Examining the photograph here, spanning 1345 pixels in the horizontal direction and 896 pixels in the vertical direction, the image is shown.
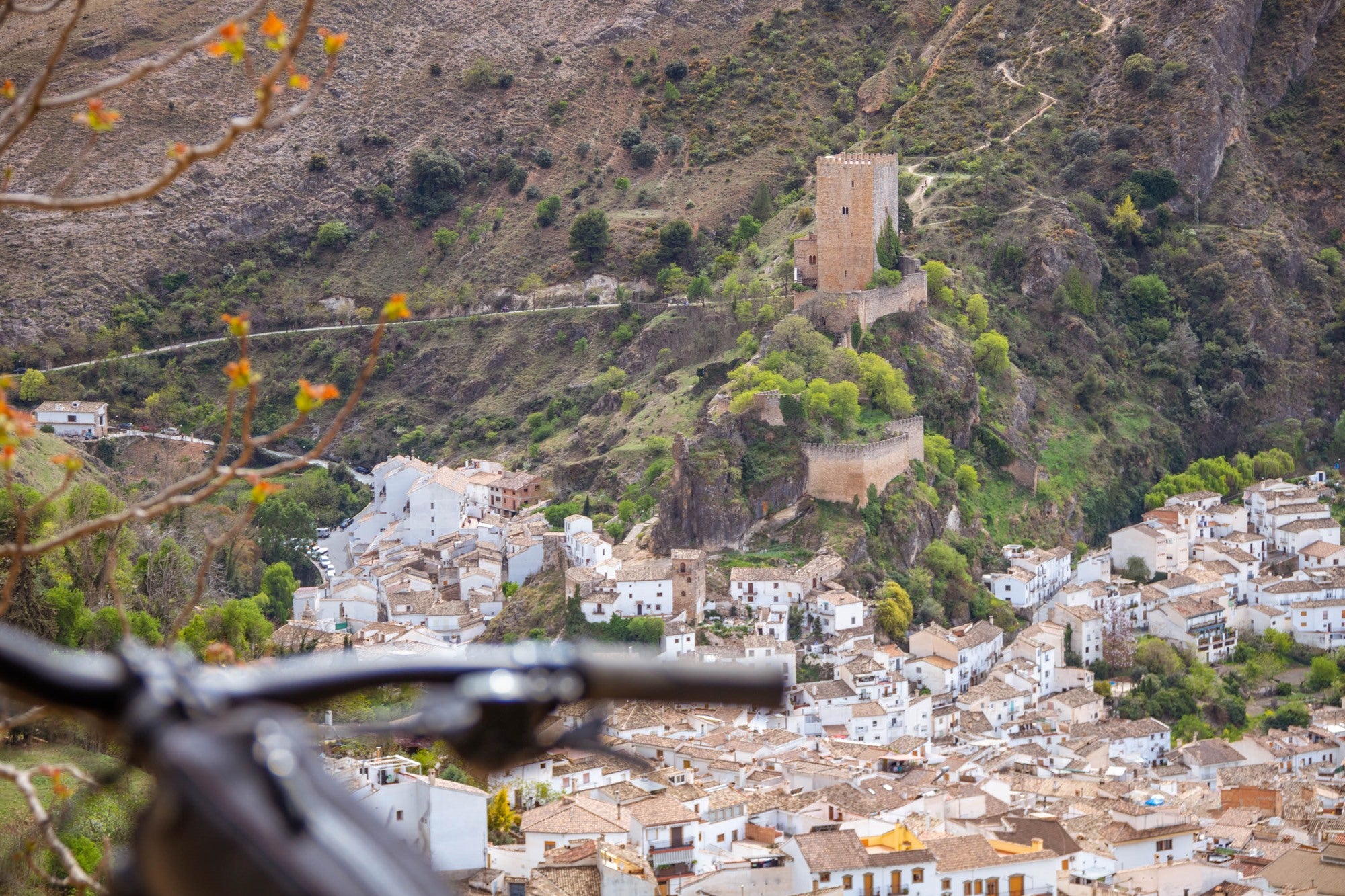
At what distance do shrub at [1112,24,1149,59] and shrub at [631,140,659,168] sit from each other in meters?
15.0

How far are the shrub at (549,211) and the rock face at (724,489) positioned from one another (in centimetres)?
2140

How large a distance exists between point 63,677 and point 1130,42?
5816 centimetres

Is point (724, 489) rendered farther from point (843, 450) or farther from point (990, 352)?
point (990, 352)

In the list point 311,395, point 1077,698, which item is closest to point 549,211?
point 1077,698

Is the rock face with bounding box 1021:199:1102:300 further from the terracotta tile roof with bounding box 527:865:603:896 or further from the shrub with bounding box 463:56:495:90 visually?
the terracotta tile roof with bounding box 527:865:603:896

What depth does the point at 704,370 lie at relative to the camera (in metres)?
42.1

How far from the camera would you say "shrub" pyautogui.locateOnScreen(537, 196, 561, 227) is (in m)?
Answer: 56.5

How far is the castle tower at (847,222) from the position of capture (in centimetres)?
4131

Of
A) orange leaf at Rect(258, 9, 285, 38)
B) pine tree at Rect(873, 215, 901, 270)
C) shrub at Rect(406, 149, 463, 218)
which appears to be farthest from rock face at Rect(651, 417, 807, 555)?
orange leaf at Rect(258, 9, 285, 38)

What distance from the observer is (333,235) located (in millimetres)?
59312

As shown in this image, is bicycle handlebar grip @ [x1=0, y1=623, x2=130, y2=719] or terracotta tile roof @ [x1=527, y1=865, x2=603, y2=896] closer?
bicycle handlebar grip @ [x1=0, y1=623, x2=130, y2=719]

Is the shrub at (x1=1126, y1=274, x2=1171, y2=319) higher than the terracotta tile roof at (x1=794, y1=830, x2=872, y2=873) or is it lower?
higher

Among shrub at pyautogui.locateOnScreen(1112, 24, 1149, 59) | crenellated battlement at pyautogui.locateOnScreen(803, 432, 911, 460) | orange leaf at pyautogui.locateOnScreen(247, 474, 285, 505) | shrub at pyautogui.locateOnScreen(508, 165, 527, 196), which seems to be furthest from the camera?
shrub at pyautogui.locateOnScreen(508, 165, 527, 196)

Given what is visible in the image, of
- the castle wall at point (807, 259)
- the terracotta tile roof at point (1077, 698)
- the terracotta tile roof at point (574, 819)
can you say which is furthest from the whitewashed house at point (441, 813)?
the castle wall at point (807, 259)
